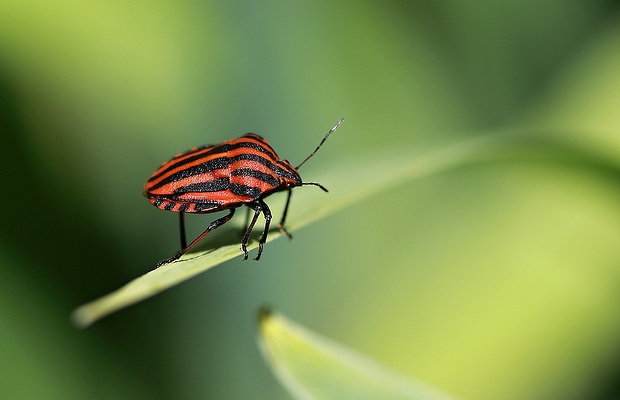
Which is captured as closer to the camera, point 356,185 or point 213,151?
point 356,185

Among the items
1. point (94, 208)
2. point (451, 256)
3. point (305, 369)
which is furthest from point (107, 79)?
point (305, 369)

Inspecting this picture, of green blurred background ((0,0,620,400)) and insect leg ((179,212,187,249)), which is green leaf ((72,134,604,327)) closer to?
green blurred background ((0,0,620,400))

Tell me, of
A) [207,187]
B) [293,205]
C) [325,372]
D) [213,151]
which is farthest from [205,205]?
[325,372]

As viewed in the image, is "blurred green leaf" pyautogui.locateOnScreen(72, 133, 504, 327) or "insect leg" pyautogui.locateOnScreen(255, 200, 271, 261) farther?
"insect leg" pyautogui.locateOnScreen(255, 200, 271, 261)

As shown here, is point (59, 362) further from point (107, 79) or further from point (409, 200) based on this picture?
point (409, 200)

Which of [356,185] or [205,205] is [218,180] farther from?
[356,185]

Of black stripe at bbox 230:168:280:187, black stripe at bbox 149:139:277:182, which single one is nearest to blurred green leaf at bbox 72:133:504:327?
black stripe at bbox 230:168:280:187
